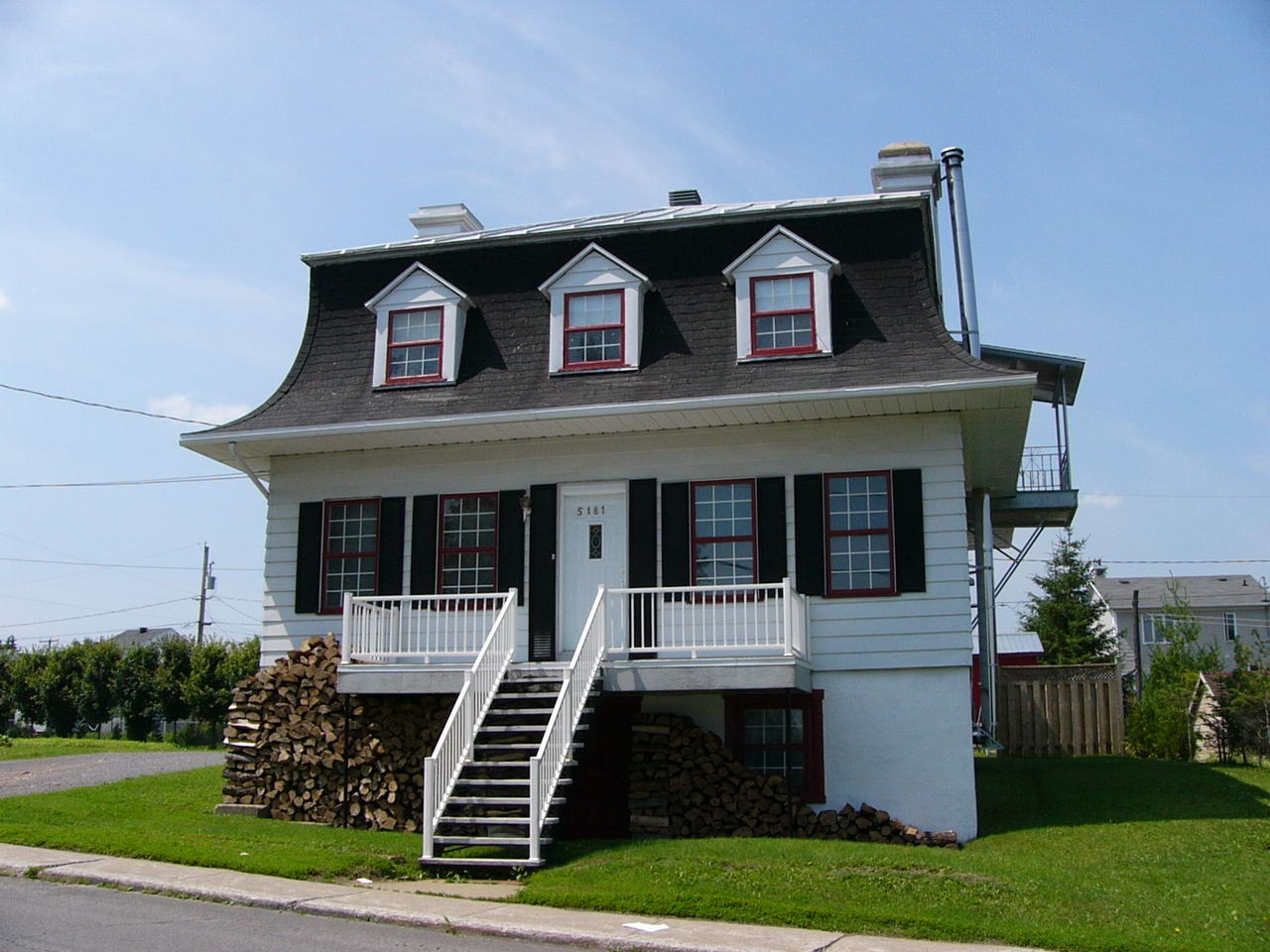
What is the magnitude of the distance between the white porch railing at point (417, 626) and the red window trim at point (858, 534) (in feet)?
13.0

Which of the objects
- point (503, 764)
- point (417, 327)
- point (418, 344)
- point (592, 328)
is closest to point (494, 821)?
point (503, 764)

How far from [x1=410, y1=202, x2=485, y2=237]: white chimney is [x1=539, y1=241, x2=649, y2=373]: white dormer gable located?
10.8ft

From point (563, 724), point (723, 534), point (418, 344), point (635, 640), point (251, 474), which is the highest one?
point (418, 344)

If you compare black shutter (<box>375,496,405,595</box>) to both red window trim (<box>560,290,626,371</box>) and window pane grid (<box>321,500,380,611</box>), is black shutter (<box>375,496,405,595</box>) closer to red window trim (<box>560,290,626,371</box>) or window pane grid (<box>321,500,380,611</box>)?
window pane grid (<box>321,500,380,611</box>)

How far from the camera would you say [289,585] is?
693 inches

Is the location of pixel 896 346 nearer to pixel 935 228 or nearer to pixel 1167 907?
pixel 935 228

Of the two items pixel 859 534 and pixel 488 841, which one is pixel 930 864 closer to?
pixel 488 841

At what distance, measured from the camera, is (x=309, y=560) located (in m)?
17.5

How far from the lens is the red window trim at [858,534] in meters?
15.4

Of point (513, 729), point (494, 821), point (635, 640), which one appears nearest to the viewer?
point (494, 821)

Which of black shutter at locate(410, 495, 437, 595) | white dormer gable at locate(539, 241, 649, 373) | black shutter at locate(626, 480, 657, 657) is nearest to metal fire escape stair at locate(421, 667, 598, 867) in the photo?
black shutter at locate(626, 480, 657, 657)

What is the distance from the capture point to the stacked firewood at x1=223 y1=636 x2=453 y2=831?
50.9ft

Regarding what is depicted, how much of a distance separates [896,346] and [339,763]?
876 centimetres

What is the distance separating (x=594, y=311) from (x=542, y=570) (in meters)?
3.61
